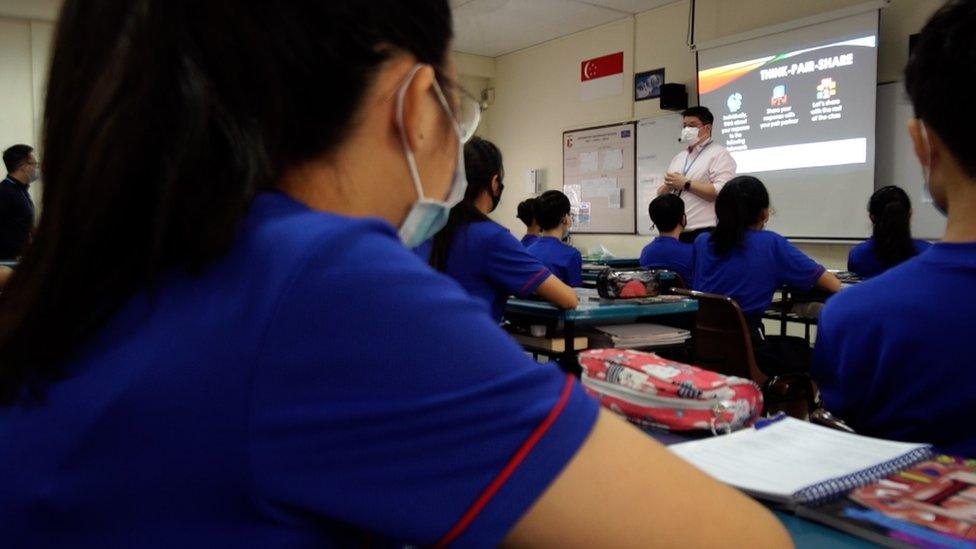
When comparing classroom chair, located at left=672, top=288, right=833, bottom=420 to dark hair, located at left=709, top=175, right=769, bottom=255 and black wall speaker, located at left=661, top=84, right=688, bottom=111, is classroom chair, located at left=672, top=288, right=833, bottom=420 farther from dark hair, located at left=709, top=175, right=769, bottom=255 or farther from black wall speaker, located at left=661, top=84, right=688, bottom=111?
black wall speaker, located at left=661, top=84, right=688, bottom=111

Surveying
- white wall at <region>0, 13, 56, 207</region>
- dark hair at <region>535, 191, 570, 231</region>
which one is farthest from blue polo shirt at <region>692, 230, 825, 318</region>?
white wall at <region>0, 13, 56, 207</region>

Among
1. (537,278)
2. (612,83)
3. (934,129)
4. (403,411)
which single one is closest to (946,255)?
(934,129)

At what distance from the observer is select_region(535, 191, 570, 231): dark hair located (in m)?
3.89

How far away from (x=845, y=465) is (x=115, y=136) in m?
0.82

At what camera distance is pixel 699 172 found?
4.67 meters

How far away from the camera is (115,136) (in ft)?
1.47

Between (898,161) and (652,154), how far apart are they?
6.59 feet

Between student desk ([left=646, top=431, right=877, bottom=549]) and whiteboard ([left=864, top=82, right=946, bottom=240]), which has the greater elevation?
whiteboard ([left=864, top=82, right=946, bottom=240])

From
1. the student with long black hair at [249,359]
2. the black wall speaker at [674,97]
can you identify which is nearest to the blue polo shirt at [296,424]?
the student with long black hair at [249,359]

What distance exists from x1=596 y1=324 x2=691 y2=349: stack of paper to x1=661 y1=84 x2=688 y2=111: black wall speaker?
3.40 meters

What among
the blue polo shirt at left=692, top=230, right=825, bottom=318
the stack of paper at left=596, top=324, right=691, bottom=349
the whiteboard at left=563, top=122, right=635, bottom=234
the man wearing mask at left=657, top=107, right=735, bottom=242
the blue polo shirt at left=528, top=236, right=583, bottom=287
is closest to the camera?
the stack of paper at left=596, top=324, right=691, bottom=349

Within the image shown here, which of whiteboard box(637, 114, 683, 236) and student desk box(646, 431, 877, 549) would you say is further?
whiteboard box(637, 114, 683, 236)

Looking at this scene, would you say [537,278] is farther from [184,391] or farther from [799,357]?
[184,391]

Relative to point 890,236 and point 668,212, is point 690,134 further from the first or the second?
point 890,236
